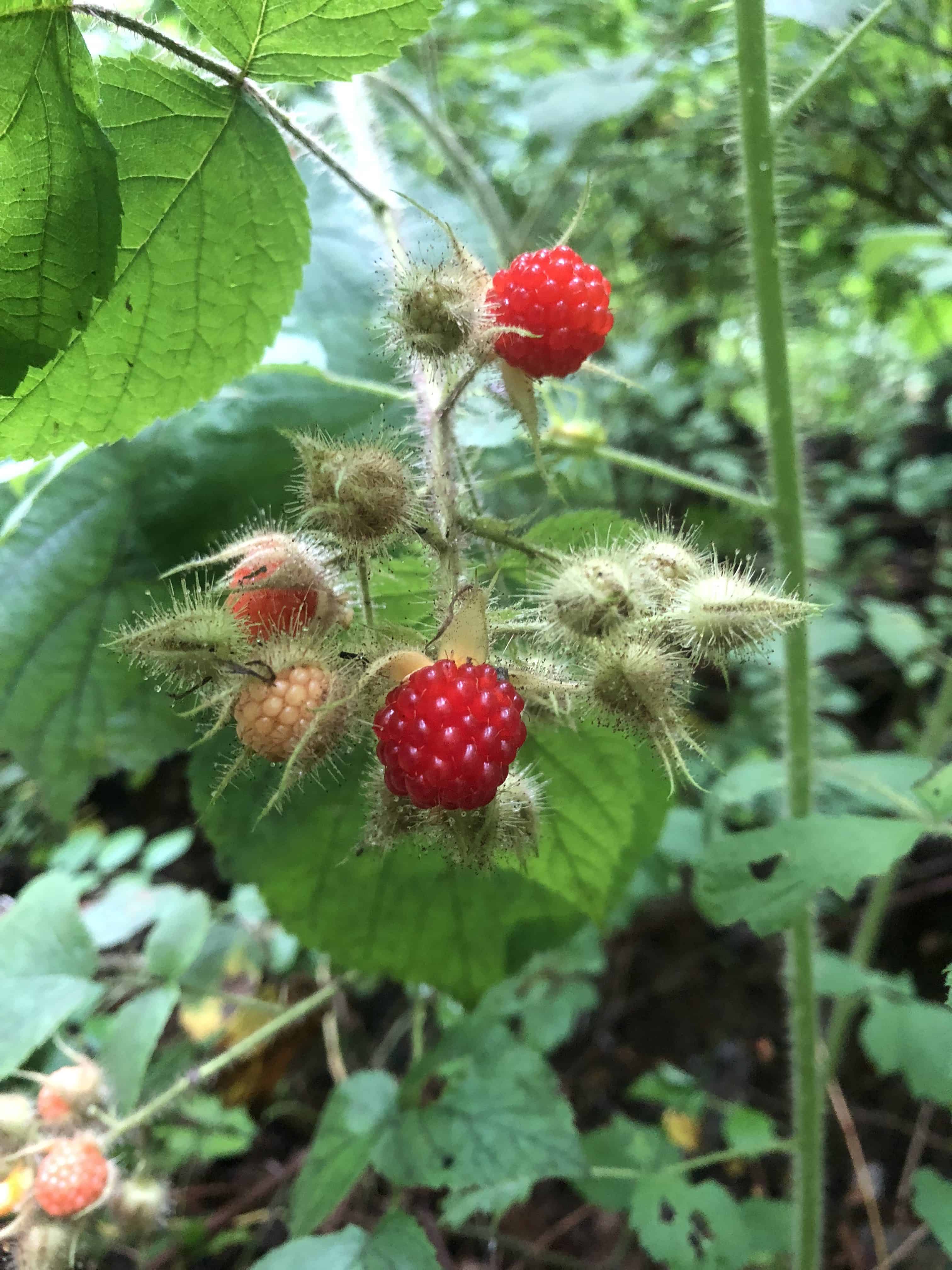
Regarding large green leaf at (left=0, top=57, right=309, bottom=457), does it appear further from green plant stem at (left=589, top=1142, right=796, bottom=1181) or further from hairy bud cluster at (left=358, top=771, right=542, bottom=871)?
green plant stem at (left=589, top=1142, right=796, bottom=1181)

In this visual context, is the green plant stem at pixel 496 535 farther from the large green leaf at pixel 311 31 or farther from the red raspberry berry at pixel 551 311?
the large green leaf at pixel 311 31

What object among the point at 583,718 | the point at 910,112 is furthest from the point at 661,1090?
the point at 910,112

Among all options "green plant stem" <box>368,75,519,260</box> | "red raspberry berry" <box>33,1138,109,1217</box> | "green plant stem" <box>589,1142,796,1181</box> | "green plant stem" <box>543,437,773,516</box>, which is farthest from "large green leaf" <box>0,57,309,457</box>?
"green plant stem" <box>589,1142,796,1181</box>

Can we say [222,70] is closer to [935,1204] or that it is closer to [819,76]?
[819,76]

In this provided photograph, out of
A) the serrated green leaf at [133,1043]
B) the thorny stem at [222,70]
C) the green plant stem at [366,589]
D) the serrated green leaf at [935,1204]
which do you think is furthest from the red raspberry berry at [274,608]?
the serrated green leaf at [935,1204]

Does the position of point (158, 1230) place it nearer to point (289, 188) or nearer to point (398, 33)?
point (289, 188)
